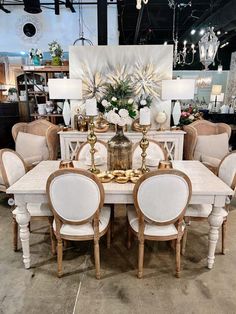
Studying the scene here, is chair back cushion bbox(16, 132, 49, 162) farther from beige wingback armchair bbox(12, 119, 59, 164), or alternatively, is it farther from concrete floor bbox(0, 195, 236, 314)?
concrete floor bbox(0, 195, 236, 314)

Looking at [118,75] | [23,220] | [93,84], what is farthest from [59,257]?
[118,75]

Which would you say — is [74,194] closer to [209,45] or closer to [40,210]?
[40,210]

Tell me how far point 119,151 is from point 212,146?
1909 mm

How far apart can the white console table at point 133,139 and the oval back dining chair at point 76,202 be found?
1.93 meters

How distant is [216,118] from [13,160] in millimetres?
5788

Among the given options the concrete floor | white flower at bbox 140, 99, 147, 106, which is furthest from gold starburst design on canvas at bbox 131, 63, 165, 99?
the concrete floor

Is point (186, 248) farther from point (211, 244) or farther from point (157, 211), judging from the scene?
point (157, 211)

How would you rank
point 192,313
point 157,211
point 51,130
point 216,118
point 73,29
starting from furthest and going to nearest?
point 216,118 < point 73,29 < point 51,130 < point 157,211 < point 192,313

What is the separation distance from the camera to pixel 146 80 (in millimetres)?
3902

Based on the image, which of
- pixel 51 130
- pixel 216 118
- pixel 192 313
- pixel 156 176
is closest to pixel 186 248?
pixel 192 313

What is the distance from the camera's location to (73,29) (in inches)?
248

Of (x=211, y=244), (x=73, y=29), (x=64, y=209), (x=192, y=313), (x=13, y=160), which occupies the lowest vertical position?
(x=192, y=313)

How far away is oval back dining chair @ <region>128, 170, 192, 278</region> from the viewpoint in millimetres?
1794

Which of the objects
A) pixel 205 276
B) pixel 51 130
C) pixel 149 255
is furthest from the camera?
pixel 51 130
